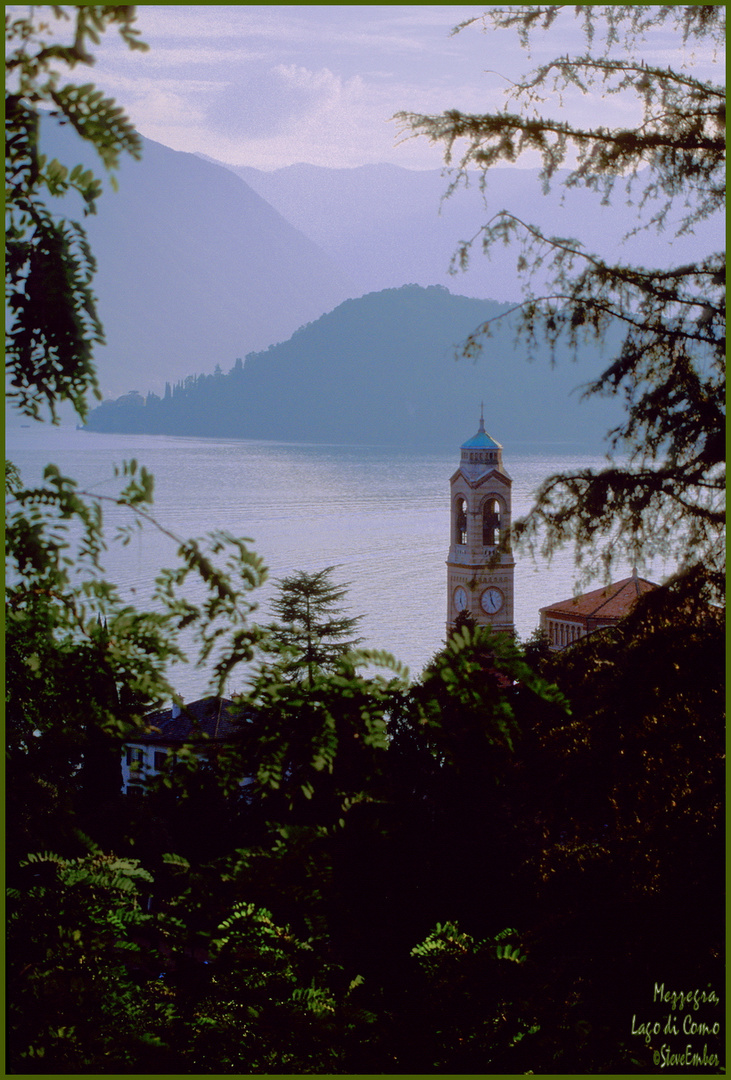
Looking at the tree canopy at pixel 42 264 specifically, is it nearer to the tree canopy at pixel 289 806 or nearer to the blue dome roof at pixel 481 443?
the tree canopy at pixel 289 806

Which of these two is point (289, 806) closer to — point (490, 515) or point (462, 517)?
point (490, 515)

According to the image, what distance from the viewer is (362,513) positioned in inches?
1746

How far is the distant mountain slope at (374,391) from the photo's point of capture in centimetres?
1585

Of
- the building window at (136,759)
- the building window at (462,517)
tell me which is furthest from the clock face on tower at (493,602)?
the building window at (462,517)

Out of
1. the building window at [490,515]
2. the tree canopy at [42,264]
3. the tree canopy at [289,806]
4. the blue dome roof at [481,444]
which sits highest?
the blue dome roof at [481,444]

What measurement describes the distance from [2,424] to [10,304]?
1.35 feet

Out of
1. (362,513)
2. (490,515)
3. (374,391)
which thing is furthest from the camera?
(362,513)

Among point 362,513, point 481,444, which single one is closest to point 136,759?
point 481,444

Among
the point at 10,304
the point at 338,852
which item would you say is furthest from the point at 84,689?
the point at 338,852

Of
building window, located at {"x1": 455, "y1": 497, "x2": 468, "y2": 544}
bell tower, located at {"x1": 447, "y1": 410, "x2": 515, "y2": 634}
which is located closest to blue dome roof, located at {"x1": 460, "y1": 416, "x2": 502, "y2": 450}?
bell tower, located at {"x1": 447, "y1": 410, "x2": 515, "y2": 634}

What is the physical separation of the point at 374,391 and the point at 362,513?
6101mm

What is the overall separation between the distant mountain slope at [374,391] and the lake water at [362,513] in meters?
0.63

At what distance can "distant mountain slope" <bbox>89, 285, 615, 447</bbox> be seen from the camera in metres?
15.8

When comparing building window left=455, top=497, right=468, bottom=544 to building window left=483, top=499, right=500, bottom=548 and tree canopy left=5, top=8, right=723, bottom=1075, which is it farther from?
tree canopy left=5, top=8, right=723, bottom=1075
